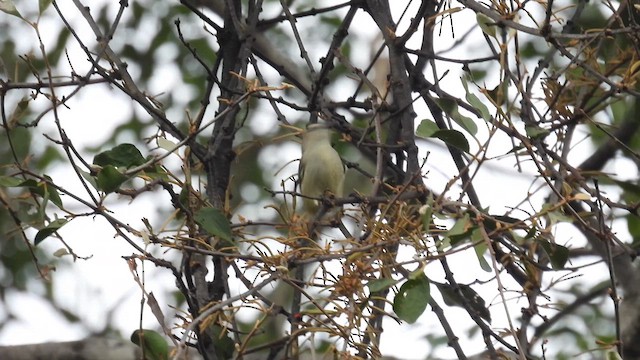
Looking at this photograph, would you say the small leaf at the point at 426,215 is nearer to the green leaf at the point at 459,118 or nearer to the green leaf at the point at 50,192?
the green leaf at the point at 459,118

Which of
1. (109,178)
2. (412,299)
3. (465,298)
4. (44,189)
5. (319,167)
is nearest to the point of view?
(412,299)

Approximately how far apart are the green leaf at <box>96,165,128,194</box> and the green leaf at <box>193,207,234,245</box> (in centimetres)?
17

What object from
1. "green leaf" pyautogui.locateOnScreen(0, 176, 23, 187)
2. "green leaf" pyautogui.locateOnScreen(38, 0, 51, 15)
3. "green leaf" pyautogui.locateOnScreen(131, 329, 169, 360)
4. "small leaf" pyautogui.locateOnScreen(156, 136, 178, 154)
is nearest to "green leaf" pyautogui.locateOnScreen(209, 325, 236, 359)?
"green leaf" pyautogui.locateOnScreen(131, 329, 169, 360)

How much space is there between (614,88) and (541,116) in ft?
1.01

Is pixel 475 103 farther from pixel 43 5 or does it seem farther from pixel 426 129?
pixel 43 5

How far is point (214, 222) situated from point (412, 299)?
1.43 ft

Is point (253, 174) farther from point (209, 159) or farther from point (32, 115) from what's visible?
point (209, 159)

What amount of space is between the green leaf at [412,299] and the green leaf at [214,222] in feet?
1.25

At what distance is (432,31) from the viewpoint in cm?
242

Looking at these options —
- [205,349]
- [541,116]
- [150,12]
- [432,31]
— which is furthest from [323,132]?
[150,12]

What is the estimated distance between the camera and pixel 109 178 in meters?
1.74


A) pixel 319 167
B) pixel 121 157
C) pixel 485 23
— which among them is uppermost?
pixel 319 167

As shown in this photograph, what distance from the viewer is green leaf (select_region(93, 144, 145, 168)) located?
1.90 metres

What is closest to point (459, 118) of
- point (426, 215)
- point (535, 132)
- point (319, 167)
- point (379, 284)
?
point (535, 132)
